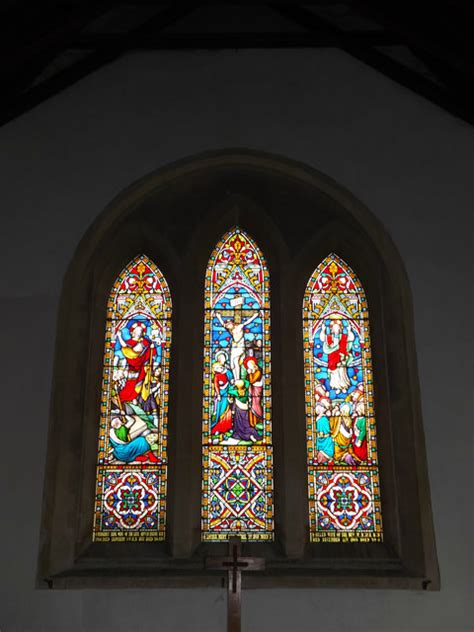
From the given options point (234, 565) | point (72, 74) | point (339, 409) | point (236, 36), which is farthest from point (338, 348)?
point (72, 74)

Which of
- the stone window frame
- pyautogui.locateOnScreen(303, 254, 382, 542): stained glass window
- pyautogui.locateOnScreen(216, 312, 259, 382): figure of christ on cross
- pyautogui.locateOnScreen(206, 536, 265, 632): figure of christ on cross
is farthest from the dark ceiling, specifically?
pyautogui.locateOnScreen(206, 536, 265, 632): figure of christ on cross

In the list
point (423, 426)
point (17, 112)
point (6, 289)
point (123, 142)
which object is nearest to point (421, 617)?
point (423, 426)

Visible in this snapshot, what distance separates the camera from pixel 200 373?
243 inches

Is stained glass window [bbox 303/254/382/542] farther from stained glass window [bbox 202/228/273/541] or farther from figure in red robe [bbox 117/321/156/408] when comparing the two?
figure in red robe [bbox 117/321/156/408]

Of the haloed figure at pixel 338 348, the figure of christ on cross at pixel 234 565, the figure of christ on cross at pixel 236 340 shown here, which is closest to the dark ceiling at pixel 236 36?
the haloed figure at pixel 338 348

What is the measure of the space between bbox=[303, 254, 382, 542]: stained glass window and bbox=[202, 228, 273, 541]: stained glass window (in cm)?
33

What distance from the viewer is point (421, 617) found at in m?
5.22

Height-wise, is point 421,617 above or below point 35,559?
below

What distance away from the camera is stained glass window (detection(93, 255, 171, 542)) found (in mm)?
5852

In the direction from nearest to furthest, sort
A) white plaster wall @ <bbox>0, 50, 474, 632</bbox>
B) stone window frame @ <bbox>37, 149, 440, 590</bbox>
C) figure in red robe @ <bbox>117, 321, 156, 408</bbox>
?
1. white plaster wall @ <bbox>0, 50, 474, 632</bbox>
2. stone window frame @ <bbox>37, 149, 440, 590</bbox>
3. figure in red robe @ <bbox>117, 321, 156, 408</bbox>

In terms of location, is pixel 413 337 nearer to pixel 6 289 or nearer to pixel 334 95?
pixel 334 95

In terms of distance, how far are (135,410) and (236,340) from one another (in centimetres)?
94

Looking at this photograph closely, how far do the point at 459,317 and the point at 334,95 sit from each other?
2151mm

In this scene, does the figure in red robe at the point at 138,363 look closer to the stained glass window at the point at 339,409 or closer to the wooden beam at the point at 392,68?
the stained glass window at the point at 339,409
